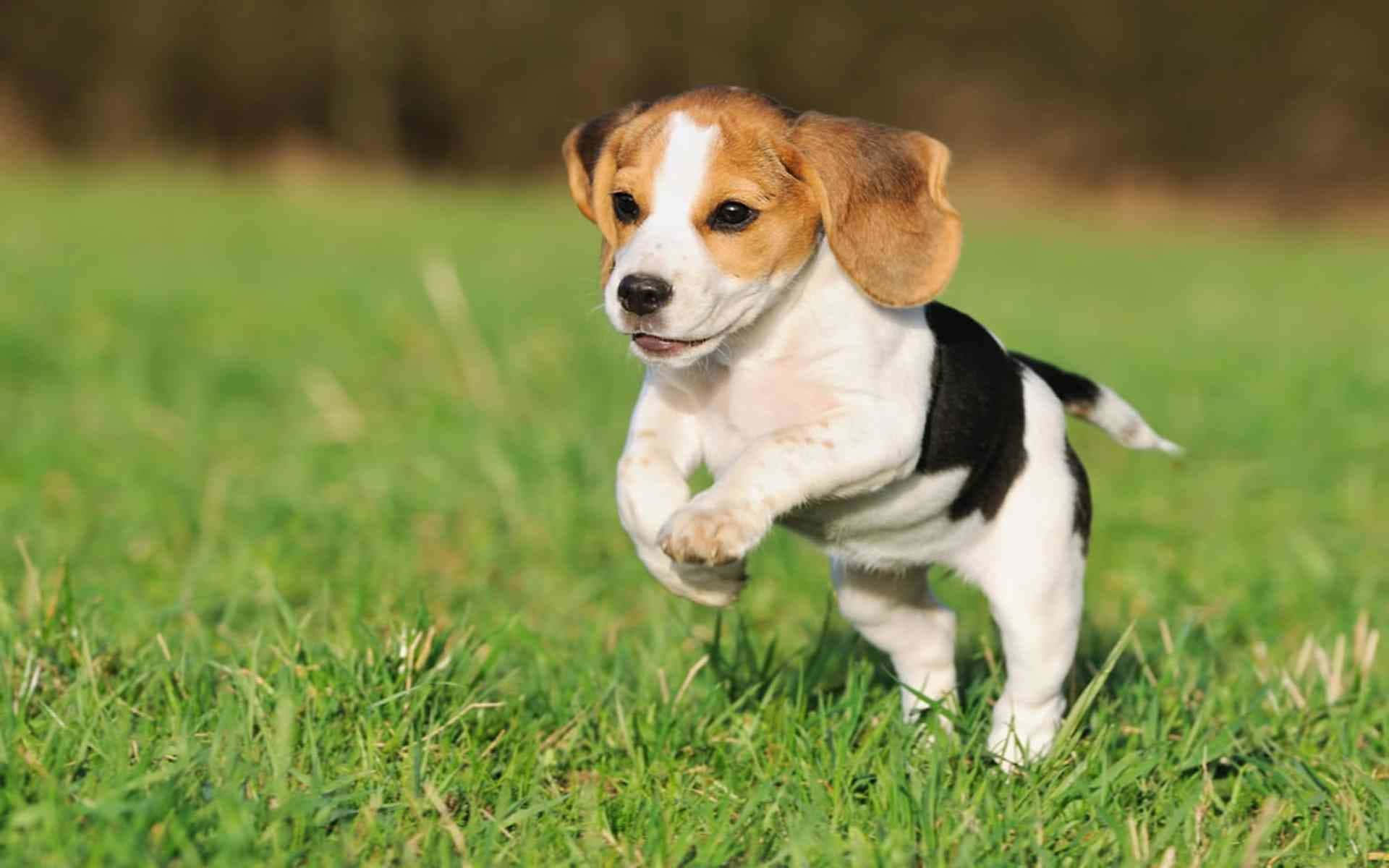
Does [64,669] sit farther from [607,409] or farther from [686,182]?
[607,409]

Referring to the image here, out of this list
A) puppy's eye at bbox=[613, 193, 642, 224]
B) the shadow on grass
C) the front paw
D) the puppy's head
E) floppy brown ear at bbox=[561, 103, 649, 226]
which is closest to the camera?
the front paw

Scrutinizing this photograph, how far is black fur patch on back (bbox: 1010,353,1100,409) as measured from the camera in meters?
3.54

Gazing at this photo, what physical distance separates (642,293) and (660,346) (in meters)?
0.13

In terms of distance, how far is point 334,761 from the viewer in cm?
297

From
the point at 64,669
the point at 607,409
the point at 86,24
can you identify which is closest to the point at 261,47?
the point at 86,24

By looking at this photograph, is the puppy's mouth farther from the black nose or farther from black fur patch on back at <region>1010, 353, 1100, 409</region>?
black fur patch on back at <region>1010, 353, 1100, 409</region>

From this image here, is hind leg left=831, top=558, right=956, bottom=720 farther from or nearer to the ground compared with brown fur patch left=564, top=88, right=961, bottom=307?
nearer to the ground

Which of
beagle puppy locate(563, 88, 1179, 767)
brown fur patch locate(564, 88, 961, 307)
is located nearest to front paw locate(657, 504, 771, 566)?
beagle puppy locate(563, 88, 1179, 767)

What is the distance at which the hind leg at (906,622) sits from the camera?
3.57 m

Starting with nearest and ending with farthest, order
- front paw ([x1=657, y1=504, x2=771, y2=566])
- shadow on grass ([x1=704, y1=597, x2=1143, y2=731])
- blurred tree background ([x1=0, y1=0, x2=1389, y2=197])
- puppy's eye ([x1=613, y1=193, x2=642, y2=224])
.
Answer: front paw ([x1=657, y1=504, x2=771, y2=566])
puppy's eye ([x1=613, y1=193, x2=642, y2=224])
shadow on grass ([x1=704, y1=597, x2=1143, y2=731])
blurred tree background ([x1=0, y1=0, x2=1389, y2=197])

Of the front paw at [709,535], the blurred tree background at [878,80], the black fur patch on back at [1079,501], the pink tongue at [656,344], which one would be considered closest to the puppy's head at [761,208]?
the pink tongue at [656,344]

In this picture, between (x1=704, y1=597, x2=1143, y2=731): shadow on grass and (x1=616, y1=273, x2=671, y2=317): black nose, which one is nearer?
(x1=616, y1=273, x2=671, y2=317): black nose

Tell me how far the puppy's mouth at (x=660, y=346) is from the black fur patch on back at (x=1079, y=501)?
932mm

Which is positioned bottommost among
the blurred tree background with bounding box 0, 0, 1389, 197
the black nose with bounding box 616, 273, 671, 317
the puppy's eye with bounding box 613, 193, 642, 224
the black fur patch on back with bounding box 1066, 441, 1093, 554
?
the blurred tree background with bounding box 0, 0, 1389, 197
